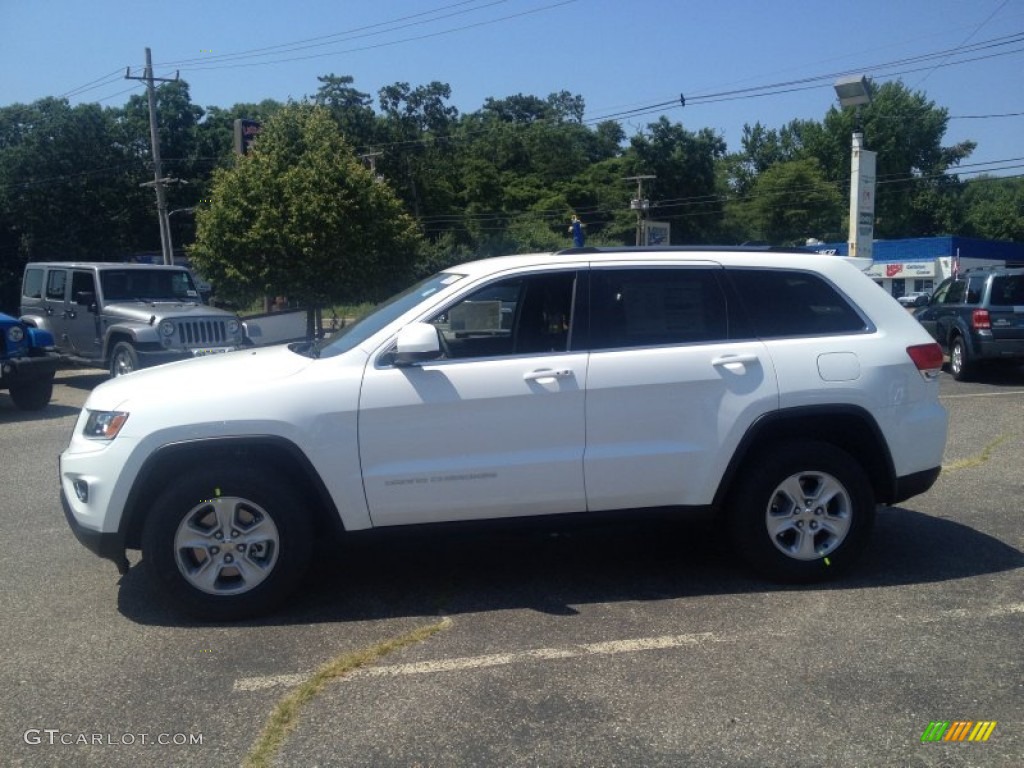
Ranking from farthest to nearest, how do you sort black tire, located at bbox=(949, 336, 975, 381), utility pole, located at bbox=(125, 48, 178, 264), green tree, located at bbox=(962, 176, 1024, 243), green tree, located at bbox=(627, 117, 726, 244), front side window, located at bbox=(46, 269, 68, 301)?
green tree, located at bbox=(962, 176, 1024, 243)
green tree, located at bbox=(627, 117, 726, 244)
utility pole, located at bbox=(125, 48, 178, 264)
front side window, located at bbox=(46, 269, 68, 301)
black tire, located at bbox=(949, 336, 975, 381)

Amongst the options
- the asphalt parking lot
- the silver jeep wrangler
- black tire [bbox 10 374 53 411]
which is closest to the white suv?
the asphalt parking lot

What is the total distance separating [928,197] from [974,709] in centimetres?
8513

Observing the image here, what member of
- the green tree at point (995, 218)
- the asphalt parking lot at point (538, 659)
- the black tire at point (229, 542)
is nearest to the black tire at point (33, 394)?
the asphalt parking lot at point (538, 659)

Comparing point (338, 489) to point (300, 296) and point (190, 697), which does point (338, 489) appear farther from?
point (300, 296)

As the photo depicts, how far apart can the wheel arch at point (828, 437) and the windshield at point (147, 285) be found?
12.9 meters

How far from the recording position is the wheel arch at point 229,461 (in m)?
4.82

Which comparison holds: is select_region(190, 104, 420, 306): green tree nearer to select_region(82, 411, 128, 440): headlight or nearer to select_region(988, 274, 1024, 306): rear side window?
select_region(988, 274, 1024, 306): rear side window

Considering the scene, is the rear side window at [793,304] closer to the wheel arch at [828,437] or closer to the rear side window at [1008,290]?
the wheel arch at [828,437]

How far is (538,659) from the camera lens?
4.45 meters

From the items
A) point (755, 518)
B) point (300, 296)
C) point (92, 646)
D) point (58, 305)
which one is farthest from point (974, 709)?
point (300, 296)

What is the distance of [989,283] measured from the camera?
14758 mm

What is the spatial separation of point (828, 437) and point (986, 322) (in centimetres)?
1049

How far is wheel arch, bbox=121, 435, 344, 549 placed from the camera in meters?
4.82

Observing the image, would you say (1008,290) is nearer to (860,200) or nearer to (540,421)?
(860,200)
